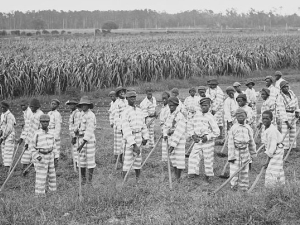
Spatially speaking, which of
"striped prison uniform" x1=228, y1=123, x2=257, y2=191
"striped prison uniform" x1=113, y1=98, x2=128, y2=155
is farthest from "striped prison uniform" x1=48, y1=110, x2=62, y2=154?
"striped prison uniform" x1=228, y1=123, x2=257, y2=191

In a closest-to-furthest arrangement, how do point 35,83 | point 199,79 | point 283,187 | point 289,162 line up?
point 283,187
point 289,162
point 35,83
point 199,79

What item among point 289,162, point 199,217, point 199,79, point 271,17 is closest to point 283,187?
point 199,217

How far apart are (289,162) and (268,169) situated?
96.0 inches

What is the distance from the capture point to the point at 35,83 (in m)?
17.8

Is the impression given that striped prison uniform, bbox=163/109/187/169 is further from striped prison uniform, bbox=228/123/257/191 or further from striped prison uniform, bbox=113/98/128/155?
striped prison uniform, bbox=113/98/128/155

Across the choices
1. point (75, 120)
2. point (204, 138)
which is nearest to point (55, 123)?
point (75, 120)

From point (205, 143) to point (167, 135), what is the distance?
2.56 ft

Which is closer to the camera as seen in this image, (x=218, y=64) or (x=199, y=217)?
(x=199, y=217)

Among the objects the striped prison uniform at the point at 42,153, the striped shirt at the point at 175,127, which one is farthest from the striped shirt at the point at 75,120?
the striped shirt at the point at 175,127

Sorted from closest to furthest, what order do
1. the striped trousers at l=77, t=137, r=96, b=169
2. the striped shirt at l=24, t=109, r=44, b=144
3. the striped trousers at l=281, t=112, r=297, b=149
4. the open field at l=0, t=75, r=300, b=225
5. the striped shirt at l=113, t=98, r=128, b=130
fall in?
the open field at l=0, t=75, r=300, b=225, the striped trousers at l=77, t=137, r=96, b=169, the striped shirt at l=24, t=109, r=44, b=144, the striped trousers at l=281, t=112, r=297, b=149, the striped shirt at l=113, t=98, r=128, b=130

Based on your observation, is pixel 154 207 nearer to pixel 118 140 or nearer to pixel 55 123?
pixel 118 140

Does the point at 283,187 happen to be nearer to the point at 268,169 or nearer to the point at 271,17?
the point at 268,169

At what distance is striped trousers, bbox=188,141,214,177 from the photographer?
28.4ft

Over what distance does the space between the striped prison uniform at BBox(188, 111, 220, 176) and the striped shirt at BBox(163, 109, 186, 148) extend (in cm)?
26
